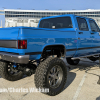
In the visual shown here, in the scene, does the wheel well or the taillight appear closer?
the taillight

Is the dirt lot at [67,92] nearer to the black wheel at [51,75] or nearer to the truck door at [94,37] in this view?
the black wheel at [51,75]

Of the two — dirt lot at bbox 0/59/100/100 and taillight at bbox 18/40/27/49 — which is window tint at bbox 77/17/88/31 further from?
taillight at bbox 18/40/27/49

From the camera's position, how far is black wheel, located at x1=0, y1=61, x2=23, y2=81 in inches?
149

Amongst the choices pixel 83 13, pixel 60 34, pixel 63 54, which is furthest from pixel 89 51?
pixel 83 13

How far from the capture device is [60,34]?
135 inches

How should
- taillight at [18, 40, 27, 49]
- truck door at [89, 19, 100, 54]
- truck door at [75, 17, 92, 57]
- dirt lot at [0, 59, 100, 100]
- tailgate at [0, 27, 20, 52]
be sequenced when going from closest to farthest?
1. taillight at [18, 40, 27, 49]
2. tailgate at [0, 27, 20, 52]
3. dirt lot at [0, 59, 100, 100]
4. truck door at [75, 17, 92, 57]
5. truck door at [89, 19, 100, 54]

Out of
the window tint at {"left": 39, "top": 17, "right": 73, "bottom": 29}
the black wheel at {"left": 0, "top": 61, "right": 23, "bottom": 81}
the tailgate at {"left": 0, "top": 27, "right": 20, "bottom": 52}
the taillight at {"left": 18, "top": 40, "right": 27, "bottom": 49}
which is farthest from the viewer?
the window tint at {"left": 39, "top": 17, "right": 73, "bottom": 29}

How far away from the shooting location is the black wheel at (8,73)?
3796 millimetres

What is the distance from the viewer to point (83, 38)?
425 centimetres

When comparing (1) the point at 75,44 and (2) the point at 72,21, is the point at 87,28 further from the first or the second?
(1) the point at 75,44

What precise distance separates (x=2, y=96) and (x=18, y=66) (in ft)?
2.68

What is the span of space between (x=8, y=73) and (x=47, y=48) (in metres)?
1.54

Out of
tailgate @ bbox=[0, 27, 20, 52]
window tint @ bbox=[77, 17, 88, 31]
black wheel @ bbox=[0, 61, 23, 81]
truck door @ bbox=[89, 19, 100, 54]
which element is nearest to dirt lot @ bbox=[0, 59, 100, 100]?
black wheel @ bbox=[0, 61, 23, 81]

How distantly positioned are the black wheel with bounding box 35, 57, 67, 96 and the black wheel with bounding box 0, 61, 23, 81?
1.21 meters
